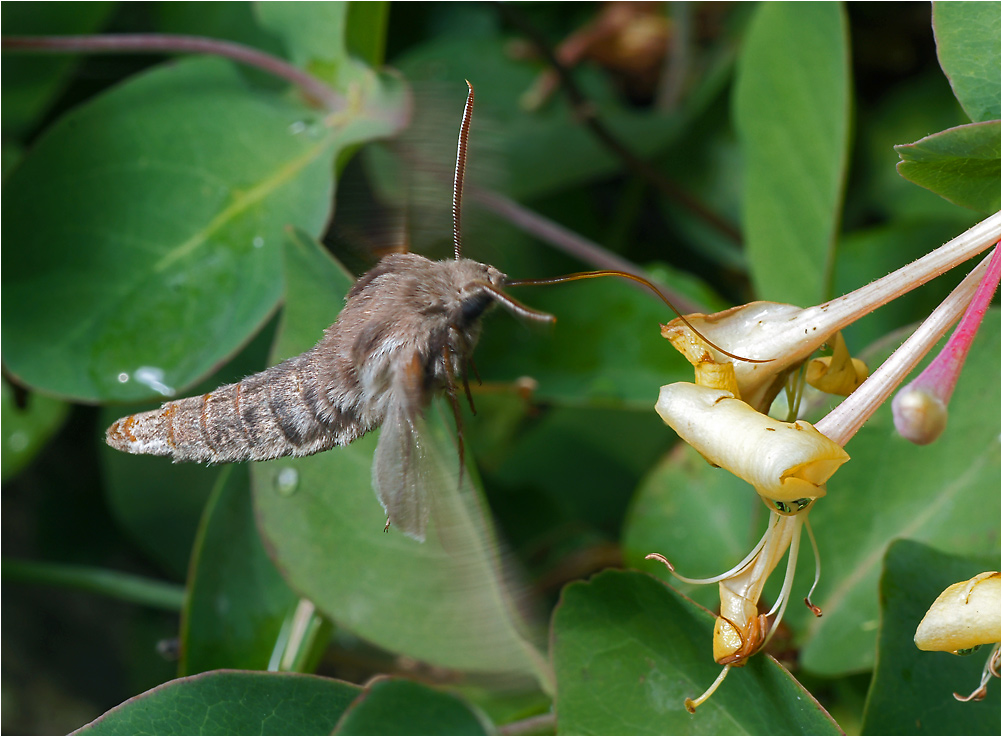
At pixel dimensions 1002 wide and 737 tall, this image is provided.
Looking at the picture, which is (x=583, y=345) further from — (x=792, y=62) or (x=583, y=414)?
(x=792, y=62)

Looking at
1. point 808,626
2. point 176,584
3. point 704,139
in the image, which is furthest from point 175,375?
point 704,139

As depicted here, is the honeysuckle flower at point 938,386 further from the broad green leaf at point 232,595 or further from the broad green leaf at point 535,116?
the broad green leaf at point 535,116

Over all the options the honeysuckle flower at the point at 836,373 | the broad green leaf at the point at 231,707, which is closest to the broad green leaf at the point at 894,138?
the honeysuckle flower at the point at 836,373

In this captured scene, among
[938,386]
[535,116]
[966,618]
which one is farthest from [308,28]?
[966,618]

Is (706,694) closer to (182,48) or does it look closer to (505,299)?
(505,299)

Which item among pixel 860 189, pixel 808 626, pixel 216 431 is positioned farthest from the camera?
pixel 860 189
